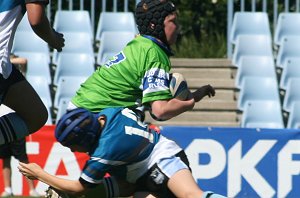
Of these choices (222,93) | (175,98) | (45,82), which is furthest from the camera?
(222,93)

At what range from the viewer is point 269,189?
359 inches

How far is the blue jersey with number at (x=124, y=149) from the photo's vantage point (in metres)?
5.54

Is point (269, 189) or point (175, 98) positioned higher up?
point (175, 98)

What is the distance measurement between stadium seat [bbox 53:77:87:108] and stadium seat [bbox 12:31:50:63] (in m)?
0.83

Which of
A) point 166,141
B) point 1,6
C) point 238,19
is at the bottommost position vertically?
point 238,19

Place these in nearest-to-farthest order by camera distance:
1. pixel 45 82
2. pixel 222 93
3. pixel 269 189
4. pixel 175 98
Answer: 1. pixel 175 98
2. pixel 269 189
3. pixel 45 82
4. pixel 222 93

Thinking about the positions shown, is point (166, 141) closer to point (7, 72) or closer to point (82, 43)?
point (7, 72)

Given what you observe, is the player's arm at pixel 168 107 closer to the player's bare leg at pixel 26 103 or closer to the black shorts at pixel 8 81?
the player's bare leg at pixel 26 103

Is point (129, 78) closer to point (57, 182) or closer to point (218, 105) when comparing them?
point (57, 182)

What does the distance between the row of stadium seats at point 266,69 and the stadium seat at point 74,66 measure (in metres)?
1.85

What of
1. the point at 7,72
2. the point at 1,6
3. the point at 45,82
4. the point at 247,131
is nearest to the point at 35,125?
the point at 7,72

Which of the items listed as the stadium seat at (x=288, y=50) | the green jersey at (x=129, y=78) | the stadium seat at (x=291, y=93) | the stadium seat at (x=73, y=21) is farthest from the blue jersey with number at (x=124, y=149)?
the stadium seat at (x=73, y=21)

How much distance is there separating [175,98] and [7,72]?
3.40 feet

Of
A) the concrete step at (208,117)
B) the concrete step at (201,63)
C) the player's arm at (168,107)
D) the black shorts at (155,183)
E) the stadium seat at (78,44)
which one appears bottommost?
the concrete step at (208,117)
